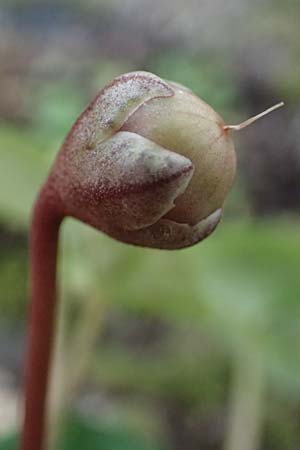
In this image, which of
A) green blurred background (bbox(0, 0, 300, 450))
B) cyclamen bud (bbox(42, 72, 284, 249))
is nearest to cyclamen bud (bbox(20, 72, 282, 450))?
cyclamen bud (bbox(42, 72, 284, 249))

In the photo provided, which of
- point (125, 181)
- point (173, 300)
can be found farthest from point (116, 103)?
point (173, 300)

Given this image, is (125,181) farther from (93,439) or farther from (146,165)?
(93,439)

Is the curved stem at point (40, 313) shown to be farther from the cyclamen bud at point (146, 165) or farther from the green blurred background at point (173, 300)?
the green blurred background at point (173, 300)

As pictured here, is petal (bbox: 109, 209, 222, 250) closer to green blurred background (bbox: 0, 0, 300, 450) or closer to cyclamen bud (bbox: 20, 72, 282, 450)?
cyclamen bud (bbox: 20, 72, 282, 450)

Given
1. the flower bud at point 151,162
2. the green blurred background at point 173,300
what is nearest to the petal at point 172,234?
the flower bud at point 151,162

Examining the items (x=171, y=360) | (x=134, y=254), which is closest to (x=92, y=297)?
(x=134, y=254)
